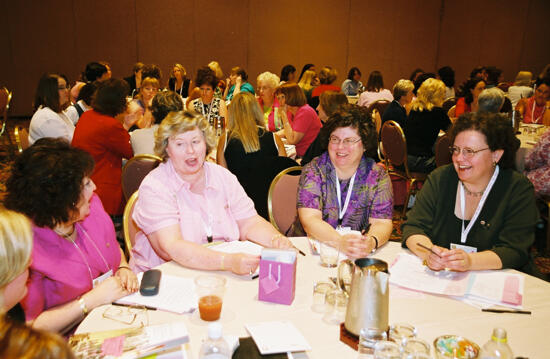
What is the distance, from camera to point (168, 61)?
11719 millimetres

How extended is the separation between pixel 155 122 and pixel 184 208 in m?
2.27

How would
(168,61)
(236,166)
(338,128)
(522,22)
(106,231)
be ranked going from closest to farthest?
1. (106,231)
2. (338,128)
3. (236,166)
4. (168,61)
5. (522,22)

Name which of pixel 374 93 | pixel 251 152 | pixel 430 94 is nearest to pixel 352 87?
pixel 374 93

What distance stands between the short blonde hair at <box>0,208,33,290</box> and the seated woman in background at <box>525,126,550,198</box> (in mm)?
4190

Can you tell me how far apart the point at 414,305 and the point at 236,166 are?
2276 millimetres

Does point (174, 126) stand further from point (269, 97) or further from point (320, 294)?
point (269, 97)

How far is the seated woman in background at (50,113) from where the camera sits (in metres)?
4.39

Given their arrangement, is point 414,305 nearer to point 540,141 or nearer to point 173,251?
point 173,251

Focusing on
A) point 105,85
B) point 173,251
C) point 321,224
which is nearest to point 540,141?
point 321,224

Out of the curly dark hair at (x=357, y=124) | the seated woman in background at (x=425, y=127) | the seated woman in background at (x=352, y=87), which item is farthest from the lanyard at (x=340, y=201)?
the seated woman in background at (x=352, y=87)

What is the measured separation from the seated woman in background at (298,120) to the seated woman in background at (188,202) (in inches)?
103

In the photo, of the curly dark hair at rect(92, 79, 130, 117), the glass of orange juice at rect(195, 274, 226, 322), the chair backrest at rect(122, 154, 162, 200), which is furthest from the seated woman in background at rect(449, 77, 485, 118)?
the glass of orange juice at rect(195, 274, 226, 322)

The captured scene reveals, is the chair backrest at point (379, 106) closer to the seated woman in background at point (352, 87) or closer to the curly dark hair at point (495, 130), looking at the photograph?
the seated woman in background at point (352, 87)

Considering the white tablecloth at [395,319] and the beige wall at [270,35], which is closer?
the white tablecloth at [395,319]
